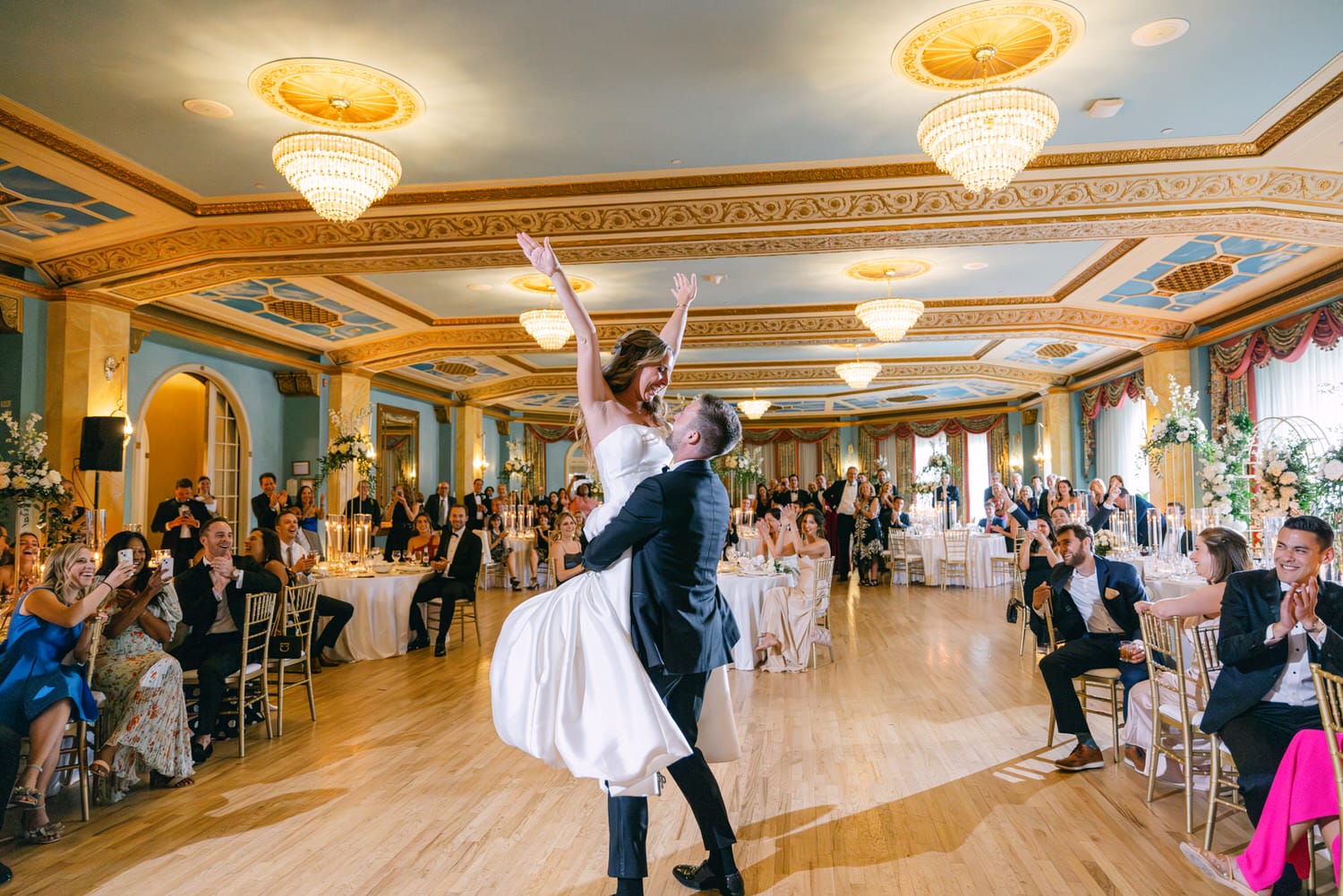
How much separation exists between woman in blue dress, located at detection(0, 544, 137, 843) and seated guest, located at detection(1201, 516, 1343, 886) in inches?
181

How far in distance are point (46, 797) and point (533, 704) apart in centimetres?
318

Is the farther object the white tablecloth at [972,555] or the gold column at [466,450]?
the gold column at [466,450]

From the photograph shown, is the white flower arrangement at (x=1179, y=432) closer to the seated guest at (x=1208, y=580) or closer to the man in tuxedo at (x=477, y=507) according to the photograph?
the seated guest at (x=1208, y=580)

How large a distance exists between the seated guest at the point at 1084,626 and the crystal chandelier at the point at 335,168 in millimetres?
4555

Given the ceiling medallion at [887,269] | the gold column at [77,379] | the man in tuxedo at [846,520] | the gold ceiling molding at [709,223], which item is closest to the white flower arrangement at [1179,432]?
the gold ceiling molding at [709,223]

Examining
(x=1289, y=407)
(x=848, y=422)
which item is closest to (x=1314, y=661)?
(x=1289, y=407)

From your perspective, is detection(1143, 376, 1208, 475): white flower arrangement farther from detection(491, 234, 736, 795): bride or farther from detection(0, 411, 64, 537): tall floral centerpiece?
detection(0, 411, 64, 537): tall floral centerpiece

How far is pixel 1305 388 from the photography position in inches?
382

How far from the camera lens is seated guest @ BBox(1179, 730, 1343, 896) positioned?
275 cm

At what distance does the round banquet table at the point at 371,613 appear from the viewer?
300 inches

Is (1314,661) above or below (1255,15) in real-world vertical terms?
below

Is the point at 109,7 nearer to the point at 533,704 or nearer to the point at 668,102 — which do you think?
the point at 668,102

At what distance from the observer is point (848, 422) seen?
24672 millimetres

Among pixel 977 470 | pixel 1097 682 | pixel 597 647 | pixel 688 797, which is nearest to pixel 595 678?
pixel 597 647
